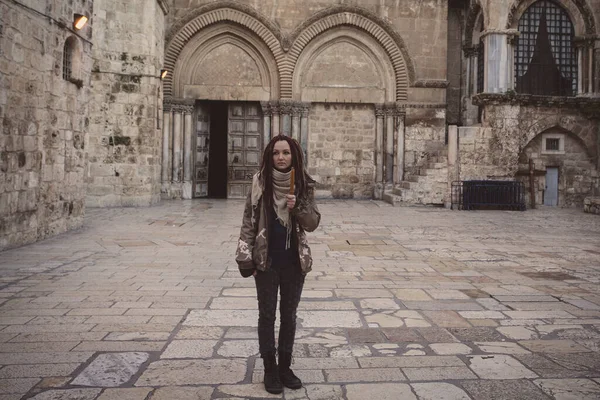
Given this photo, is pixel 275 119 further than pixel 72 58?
Yes

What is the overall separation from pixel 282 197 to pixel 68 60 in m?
8.68

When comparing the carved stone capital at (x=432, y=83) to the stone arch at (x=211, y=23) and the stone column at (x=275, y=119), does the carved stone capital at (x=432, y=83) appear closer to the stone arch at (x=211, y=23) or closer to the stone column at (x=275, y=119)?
the stone column at (x=275, y=119)

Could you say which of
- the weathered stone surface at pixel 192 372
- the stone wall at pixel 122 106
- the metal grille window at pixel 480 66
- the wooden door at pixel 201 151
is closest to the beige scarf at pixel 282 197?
the weathered stone surface at pixel 192 372

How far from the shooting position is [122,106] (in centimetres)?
1573

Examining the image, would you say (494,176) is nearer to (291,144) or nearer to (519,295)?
(519,295)

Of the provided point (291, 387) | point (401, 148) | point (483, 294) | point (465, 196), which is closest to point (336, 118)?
point (401, 148)

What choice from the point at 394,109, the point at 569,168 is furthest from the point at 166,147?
the point at 569,168

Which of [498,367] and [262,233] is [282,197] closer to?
[262,233]

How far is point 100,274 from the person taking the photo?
6.79m

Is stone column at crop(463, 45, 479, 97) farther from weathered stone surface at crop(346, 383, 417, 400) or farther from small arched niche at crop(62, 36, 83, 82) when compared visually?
weathered stone surface at crop(346, 383, 417, 400)

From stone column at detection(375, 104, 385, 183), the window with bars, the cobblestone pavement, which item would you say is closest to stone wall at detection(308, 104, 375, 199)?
stone column at detection(375, 104, 385, 183)

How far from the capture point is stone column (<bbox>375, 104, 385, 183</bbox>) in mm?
19797

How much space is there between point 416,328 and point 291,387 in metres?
1.68

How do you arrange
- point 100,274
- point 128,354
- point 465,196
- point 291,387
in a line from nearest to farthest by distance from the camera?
1. point 291,387
2. point 128,354
3. point 100,274
4. point 465,196
